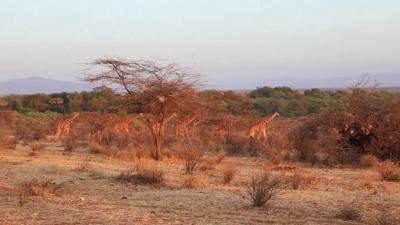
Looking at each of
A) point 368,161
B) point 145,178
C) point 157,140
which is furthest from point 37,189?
point 368,161

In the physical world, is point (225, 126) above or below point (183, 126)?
below

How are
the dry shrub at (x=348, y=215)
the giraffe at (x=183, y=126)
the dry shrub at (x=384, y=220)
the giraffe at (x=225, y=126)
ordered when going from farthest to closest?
the giraffe at (x=225, y=126)
the giraffe at (x=183, y=126)
the dry shrub at (x=348, y=215)
the dry shrub at (x=384, y=220)

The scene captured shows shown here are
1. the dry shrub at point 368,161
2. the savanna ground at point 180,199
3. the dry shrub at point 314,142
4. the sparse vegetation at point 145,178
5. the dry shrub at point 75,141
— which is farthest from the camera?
the dry shrub at point 75,141

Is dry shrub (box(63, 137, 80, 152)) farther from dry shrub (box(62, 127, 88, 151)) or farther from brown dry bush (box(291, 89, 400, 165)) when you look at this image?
brown dry bush (box(291, 89, 400, 165))

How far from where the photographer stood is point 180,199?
14.1 m

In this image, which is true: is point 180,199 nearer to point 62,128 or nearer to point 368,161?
point 368,161

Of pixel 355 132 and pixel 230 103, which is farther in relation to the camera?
pixel 230 103

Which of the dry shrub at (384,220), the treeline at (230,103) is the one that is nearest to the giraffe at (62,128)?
the treeline at (230,103)

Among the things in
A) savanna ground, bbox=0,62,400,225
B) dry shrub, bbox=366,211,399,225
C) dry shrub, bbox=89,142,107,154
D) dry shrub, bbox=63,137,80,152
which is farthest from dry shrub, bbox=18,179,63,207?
dry shrub, bbox=63,137,80,152

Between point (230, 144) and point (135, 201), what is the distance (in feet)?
63.8

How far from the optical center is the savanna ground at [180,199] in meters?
11.5

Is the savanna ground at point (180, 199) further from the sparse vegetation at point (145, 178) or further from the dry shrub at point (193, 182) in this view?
the sparse vegetation at point (145, 178)

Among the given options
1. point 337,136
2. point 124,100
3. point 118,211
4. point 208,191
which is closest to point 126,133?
point 124,100

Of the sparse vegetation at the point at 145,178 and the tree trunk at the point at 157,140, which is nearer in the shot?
the sparse vegetation at the point at 145,178
